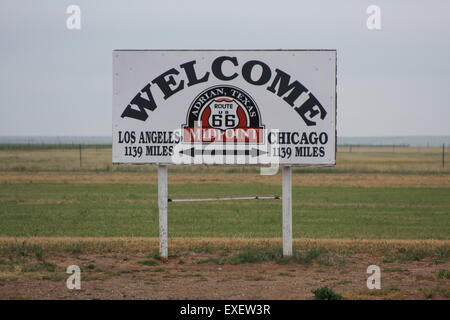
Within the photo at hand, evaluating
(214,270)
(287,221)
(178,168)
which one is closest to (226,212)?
(287,221)

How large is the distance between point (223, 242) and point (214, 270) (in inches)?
134

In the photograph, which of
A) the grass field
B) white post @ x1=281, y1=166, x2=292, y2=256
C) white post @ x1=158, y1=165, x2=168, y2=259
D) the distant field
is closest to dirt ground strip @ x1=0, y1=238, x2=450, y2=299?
the grass field

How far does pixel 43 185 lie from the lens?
37.0 metres

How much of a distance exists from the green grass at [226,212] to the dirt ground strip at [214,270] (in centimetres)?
320

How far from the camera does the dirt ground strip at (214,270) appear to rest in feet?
33.7

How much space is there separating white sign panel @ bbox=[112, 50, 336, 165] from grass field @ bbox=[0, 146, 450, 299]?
1.96 meters

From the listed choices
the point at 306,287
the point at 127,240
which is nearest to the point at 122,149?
the point at 127,240

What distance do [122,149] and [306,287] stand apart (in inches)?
184

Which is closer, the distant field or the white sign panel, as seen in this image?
the white sign panel

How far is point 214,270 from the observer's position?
12203 millimetres

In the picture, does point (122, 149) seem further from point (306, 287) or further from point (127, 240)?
point (306, 287)

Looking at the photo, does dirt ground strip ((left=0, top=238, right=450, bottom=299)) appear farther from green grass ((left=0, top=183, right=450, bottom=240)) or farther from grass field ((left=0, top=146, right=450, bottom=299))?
green grass ((left=0, top=183, right=450, bottom=240))

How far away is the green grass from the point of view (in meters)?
19.2

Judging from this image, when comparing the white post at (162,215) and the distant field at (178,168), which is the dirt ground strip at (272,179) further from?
the white post at (162,215)
